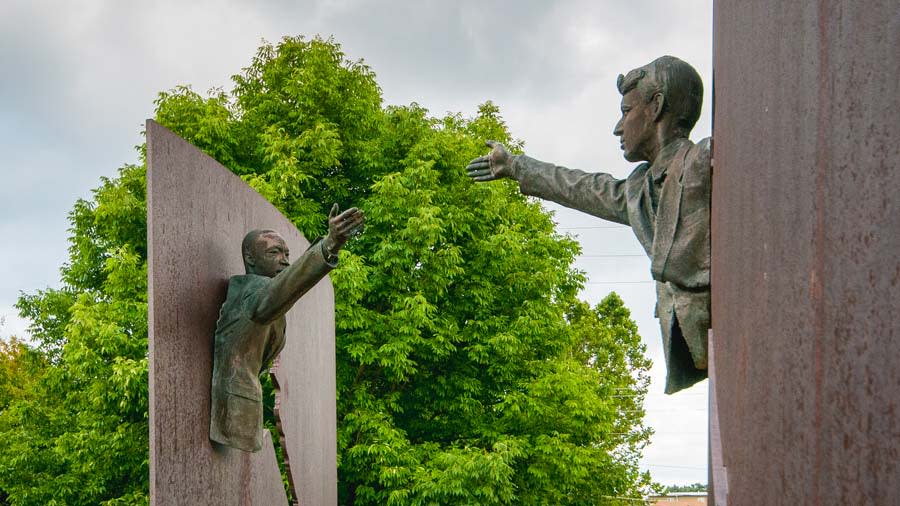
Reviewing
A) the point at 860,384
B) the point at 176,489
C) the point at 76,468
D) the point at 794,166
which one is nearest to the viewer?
the point at 860,384

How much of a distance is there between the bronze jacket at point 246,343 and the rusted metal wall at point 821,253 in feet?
11.1

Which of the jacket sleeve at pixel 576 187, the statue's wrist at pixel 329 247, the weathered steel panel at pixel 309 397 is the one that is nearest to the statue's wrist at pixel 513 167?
the jacket sleeve at pixel 576 187

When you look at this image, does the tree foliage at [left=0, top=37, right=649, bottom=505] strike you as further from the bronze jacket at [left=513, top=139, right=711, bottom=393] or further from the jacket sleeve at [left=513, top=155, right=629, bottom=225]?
the bronze jacket at [left=513, top=139, right=711, bottom=393]

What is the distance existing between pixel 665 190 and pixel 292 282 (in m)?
2.10

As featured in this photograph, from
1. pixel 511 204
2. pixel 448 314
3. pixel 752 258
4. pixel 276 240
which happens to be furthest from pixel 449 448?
pixel 752 258

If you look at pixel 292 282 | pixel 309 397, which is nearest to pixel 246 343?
pixel 292 282

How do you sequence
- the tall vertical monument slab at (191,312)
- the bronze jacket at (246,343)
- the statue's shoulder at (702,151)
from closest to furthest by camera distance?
the statue's shoulder at (702,151)
the tall vertical monument slab at (191,312)
the bronze jacket at (246,343)

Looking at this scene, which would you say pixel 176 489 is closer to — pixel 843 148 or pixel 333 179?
pixel 843 148

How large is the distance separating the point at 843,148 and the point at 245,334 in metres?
4.37

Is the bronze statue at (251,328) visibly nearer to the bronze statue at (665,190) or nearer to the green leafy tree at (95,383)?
the bronze statue at (665,190)

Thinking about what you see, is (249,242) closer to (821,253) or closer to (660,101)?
(660,101)

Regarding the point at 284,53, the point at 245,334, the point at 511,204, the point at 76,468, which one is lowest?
the point at 76,468

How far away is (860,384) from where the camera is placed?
1.06 metres

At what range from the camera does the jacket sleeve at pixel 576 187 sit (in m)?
3.98
